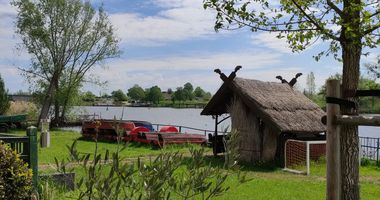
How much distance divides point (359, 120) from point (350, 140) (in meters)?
1.92

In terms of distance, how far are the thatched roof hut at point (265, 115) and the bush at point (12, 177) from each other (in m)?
11.3

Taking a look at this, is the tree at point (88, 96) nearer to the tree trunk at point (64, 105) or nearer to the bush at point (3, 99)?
the tree trunk at point (64, 105)

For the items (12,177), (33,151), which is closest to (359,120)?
(12,177)

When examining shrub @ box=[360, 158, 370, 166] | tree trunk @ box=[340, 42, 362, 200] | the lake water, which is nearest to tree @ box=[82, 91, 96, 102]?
the lake water

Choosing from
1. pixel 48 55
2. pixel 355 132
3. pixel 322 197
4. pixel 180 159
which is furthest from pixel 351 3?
pixel 48 55

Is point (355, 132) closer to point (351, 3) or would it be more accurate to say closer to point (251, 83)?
point (351, 3)

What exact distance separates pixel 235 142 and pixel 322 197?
8642mm

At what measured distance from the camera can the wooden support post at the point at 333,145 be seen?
4.77m

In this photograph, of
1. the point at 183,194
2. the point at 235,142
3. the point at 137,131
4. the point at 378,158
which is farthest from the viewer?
the point at 137,131

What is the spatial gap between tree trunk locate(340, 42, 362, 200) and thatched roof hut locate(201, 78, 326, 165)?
1075 cm

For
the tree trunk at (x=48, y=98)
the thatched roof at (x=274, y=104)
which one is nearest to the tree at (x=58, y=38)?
the tree trunk at (x=48, y=98)

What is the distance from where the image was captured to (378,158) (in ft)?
68.6

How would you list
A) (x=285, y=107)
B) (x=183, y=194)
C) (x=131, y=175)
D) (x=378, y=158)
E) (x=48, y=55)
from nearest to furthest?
(x=131, y=175) → (x=183, y=194) → (x=285, y=107) → (x=378, y=158) → (x=48, y=55)

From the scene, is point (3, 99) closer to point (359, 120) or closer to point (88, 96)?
point (88, 96)
